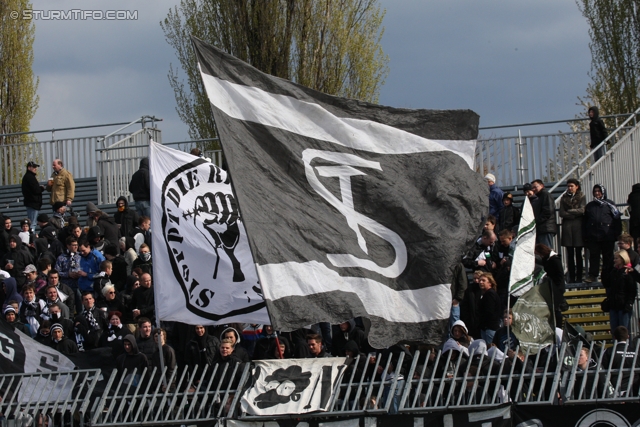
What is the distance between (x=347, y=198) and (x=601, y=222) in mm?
8309

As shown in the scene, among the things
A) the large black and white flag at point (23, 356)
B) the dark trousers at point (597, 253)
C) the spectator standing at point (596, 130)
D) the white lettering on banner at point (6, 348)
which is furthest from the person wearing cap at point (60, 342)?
the spectator standing at point (596, 130)

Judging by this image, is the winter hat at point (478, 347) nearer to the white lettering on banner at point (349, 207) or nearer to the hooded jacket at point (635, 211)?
the white lettering on banner at point (349, 207)

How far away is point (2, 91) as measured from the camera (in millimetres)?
34844

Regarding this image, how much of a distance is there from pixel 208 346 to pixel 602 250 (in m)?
6.64

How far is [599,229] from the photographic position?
15234mm

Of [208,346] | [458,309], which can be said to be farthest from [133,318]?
[458,309]

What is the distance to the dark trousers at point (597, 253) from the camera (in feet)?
50.4

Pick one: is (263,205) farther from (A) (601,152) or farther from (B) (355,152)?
(A) (601,152)

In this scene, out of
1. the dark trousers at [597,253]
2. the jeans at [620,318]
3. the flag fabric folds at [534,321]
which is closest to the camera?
the flag fabric folds at [534,321]

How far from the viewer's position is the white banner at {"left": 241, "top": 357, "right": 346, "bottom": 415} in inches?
325

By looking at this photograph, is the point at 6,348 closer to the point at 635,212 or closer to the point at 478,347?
the point at 478,347

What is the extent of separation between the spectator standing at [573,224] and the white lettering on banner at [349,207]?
27.5 ft

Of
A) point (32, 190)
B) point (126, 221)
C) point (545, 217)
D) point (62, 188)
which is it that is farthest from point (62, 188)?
point (545, 217)

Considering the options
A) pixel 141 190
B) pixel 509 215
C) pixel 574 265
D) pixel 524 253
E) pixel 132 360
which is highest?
pixel 141 190
